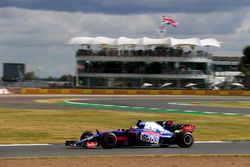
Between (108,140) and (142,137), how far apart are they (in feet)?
3.54

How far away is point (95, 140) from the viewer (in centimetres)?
1573

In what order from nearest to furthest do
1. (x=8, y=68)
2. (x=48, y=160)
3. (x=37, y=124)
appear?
(x=48, y=160) → (x=37, y=124) → (x=8, y=68)

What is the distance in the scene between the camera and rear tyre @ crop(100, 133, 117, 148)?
15.6 metres

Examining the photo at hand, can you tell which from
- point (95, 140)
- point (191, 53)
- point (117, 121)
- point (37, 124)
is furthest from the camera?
point (191, 53)

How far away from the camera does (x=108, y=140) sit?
51.5 feet

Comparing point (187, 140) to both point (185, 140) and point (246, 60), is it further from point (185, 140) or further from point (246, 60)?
point (246, 60)

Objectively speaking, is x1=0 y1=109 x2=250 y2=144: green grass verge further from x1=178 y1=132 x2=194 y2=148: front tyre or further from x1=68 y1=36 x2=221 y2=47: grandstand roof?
x1=68 y1=36 x2=221 y2=47: grandstand roof

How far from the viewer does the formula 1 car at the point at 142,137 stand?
15703mm

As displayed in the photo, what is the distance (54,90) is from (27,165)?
59.1 meters

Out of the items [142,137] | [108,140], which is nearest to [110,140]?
[108,140]

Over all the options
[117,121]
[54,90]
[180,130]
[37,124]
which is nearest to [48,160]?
[180,130]

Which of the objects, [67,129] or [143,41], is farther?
[143,41]

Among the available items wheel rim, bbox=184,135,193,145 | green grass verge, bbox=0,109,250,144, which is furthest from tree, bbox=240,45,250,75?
wheel rim, bbox=184,135,193,145

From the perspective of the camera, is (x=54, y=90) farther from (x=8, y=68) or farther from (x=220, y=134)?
(x=220, y=134)
